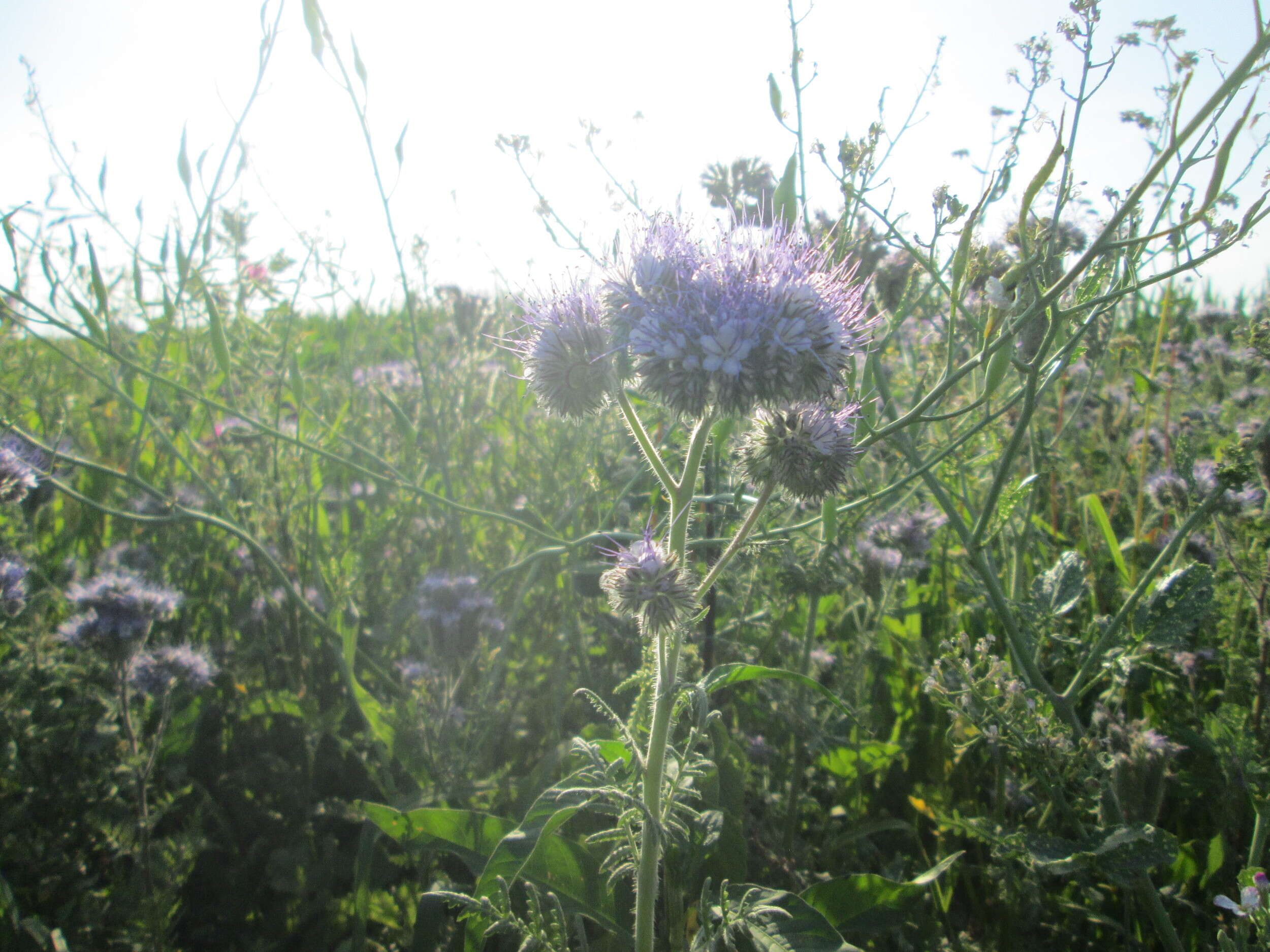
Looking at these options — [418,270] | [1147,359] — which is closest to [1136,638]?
[418,270]

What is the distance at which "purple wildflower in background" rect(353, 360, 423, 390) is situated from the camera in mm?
4496

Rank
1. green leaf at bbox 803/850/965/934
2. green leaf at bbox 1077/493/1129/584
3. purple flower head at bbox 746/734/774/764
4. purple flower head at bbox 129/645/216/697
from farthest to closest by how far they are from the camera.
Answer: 1. purple flower head at bbox 746/734/774/764
2. purple flower head at bbox 129/645/216/697
3. green leaf at bbox 1077/493/1129/584
4. green leaf at bbox 803/850/965/934

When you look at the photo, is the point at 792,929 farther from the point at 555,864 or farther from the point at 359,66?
the point at 359,66

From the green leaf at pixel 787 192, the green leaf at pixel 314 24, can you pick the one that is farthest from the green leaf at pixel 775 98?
the green leaf at pixel 314 24

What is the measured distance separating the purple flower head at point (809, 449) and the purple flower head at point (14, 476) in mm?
2549

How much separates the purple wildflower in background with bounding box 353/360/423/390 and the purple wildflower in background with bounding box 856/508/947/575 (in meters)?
2.75

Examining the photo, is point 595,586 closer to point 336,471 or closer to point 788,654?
point 788,654

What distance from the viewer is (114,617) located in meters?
2.41

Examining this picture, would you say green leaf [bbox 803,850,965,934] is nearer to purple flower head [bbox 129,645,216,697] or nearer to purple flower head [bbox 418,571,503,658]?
purple flower head [bbox 418,571,503,658]

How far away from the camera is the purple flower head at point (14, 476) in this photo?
255 centimetres

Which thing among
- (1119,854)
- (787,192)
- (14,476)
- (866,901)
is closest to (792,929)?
(866,901)

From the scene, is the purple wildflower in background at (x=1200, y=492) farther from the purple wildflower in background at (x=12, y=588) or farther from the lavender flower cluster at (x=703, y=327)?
the purple wildflower in background at (x=12, y=588)

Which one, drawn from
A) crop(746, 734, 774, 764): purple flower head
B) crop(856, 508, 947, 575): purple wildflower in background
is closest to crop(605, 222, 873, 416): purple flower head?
crop(856, 508, 947, 575): purple wildflower in background

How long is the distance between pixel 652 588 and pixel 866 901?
1.07 m
